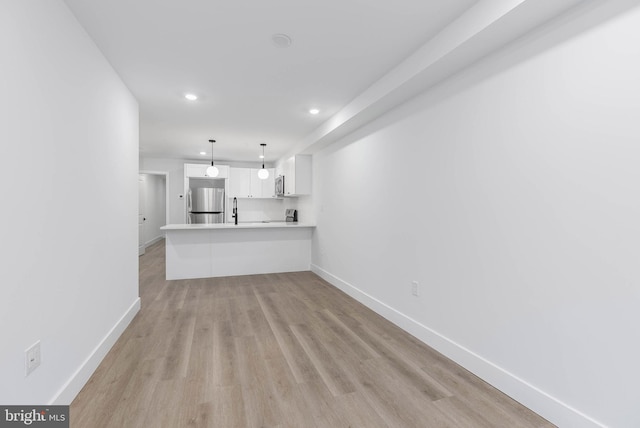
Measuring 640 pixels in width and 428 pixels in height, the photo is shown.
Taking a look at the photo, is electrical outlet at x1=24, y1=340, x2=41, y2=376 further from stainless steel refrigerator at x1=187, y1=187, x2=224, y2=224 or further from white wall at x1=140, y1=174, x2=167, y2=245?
white wall at x1=140, y1=174, x2=167, y2=245

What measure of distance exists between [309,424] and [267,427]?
23 cm

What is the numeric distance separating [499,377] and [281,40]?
2.87 m

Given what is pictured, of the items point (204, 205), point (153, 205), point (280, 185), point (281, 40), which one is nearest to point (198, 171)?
point (204, 205)

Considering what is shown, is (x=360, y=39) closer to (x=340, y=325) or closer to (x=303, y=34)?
(x=303, y=34)

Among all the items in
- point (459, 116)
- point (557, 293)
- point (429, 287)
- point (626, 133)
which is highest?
point (459, 116)

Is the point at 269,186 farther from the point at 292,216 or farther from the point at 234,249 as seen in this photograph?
the point at 234,249

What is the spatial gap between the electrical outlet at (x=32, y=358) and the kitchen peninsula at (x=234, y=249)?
3183 millimetres

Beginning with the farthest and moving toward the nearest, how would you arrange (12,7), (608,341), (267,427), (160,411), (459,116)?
(459,116) → (160,411) → (267,427) → (608,341) → (12,7)

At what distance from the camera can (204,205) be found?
273 inches

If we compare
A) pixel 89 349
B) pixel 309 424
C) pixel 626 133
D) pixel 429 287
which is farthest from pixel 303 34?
pixel 89 349

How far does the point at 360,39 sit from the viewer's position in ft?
7.24

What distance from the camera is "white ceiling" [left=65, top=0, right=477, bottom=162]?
187cm

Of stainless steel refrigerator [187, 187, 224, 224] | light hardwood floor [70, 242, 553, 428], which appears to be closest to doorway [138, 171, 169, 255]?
stainless steel refrigerator [187, 187, 224, 224]

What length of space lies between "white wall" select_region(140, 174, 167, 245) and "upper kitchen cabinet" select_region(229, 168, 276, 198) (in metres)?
2.63
